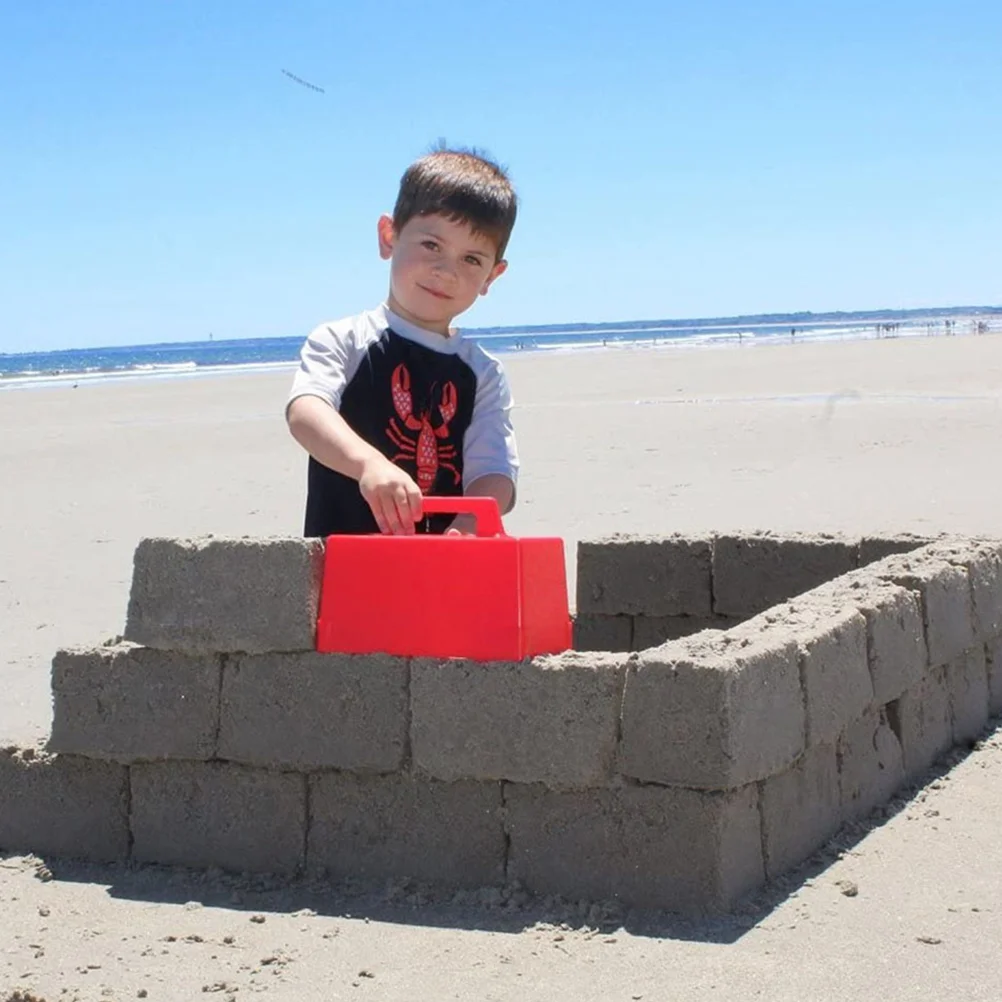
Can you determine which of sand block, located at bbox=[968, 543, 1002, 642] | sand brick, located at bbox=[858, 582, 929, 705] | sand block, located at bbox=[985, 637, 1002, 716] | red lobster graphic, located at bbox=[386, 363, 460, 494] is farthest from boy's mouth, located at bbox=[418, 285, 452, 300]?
sand block, located at bbox=[985, 637, 1002, 716]

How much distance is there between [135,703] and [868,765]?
2.09m

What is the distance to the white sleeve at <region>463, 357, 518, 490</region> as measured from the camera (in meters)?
4.49

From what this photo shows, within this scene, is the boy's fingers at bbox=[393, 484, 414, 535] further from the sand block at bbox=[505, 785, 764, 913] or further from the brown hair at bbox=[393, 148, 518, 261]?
the brown hair at bbox=[393, 148, 518, 261]

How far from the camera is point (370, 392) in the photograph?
14.1ft

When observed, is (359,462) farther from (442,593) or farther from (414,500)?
(442,593)

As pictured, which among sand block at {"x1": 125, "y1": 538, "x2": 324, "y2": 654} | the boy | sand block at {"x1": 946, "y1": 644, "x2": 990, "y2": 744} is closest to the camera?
sand block at {"x1": 125, "y1": 538, "x2": 324, "y2": 654}

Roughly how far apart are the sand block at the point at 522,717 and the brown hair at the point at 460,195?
1249 millimetres

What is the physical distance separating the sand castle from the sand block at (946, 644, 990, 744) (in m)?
0.75

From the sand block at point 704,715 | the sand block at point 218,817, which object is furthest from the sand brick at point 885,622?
the sand block at point 218,817

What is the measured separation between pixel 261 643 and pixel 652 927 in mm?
1188

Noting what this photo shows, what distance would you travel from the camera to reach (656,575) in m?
5.73

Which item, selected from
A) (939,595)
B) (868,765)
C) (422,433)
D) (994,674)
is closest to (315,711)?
(422,433)

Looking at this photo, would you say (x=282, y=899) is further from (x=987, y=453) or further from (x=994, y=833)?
(x=987, y=453)

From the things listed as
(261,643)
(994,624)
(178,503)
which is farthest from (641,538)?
(178,503)
